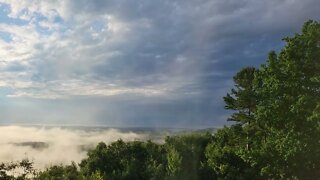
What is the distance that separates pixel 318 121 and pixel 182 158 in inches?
2185

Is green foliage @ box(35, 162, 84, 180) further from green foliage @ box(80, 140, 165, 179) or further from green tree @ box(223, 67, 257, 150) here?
green tree @ box(223, 67, 257, 150)

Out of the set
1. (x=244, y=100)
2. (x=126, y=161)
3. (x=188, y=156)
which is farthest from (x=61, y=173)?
(x=244, y=100)

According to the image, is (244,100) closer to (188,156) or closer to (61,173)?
(188,156)

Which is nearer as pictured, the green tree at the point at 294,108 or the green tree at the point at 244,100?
the green tree at the point at 294,108

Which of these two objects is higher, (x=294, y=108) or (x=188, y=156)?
(x=294, y=108)

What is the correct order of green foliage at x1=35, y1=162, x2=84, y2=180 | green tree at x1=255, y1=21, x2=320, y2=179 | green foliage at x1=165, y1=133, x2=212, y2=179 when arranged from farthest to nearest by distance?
green foliage at x1=35, y1=162, x2=84, y2=180
green foliage at x1=165, y1=133, x2=212, y2=179
green tree at x1=255, y1=21, x2=320, y2=179

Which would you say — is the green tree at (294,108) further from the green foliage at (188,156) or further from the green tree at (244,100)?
the green foliage at (188,156)

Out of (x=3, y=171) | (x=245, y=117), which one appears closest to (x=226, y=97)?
(x=245, y=117)

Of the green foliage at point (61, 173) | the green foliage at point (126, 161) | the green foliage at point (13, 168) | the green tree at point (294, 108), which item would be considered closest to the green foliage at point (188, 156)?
the green foliage at point (126, 161)

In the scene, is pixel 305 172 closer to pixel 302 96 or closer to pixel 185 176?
pixel 302 96

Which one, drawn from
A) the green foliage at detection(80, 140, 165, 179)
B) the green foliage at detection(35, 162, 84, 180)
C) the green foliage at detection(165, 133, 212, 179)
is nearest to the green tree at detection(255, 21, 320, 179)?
the green foliage at detection(165, 133, 212, 179)

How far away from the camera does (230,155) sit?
6219 cm

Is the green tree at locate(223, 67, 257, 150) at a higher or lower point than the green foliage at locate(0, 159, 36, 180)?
higher

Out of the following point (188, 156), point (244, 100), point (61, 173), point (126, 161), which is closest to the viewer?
point (244, 100)
